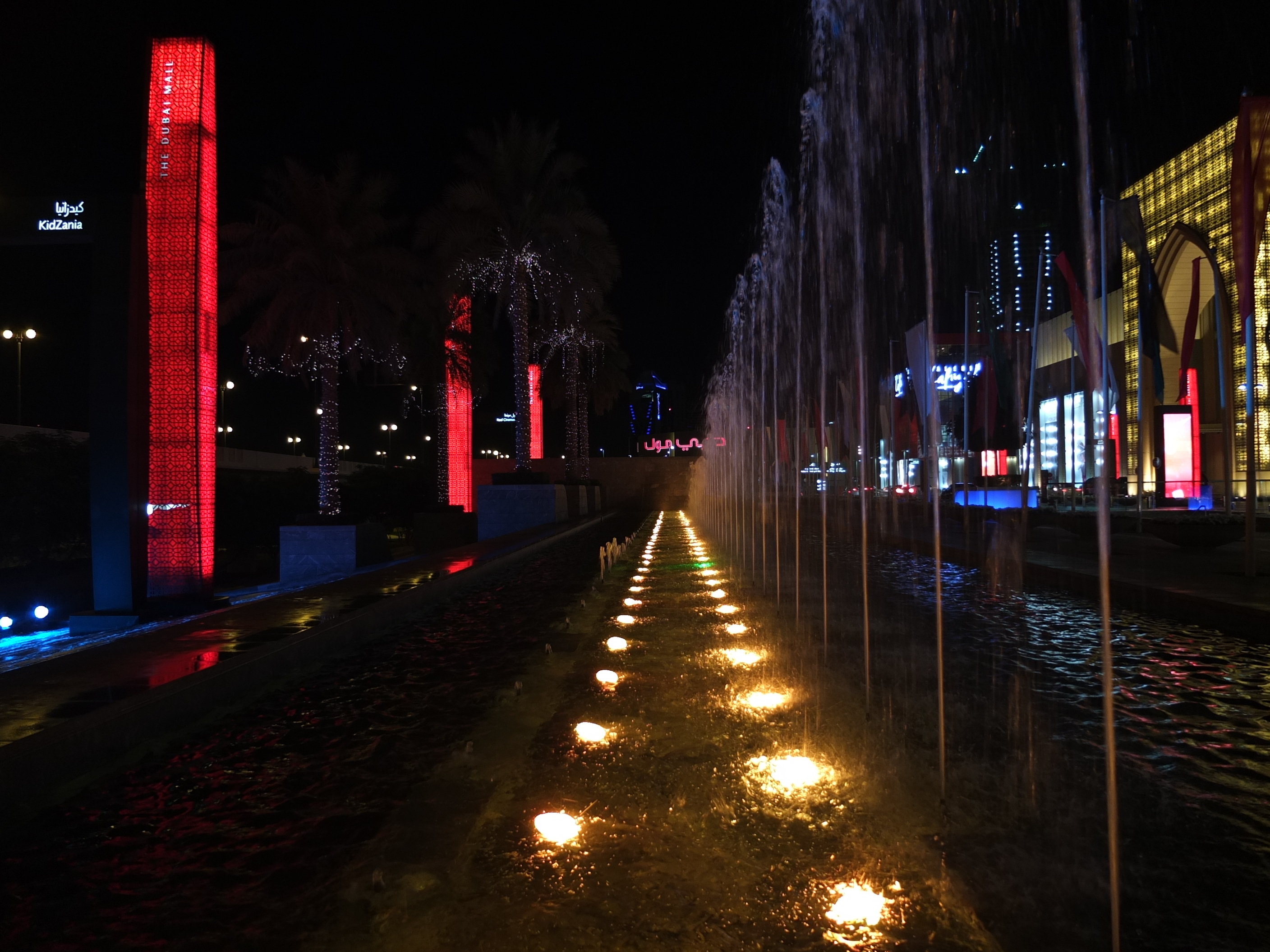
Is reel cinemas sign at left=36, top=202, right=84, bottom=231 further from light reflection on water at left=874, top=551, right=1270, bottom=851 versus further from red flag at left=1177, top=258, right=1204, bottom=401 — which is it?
red flag at left=1177, top=258, right=1204, bottom=401

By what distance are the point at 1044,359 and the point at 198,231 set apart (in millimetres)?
45576

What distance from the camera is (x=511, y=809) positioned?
164 inches

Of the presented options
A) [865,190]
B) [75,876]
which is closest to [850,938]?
[75,876]

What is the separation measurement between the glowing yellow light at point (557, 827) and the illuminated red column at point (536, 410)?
3429 centimetres

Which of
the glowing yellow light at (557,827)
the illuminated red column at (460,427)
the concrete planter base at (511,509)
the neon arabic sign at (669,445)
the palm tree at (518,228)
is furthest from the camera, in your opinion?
the neon arabic sign at (669,445)

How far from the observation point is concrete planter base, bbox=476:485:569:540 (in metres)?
27.9

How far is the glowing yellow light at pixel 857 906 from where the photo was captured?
310cm

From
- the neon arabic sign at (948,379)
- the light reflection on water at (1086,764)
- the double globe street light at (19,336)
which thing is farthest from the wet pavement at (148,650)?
the neon arabic sign at (948,379)

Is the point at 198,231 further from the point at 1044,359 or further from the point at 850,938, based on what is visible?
the point at 1044,359

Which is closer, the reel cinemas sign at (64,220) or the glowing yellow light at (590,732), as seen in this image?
the glowing yellow light at (590,732)

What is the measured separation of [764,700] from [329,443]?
18007 mm

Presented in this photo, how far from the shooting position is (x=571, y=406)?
127 feet

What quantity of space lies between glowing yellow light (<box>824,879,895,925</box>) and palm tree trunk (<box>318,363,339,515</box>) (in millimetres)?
19250

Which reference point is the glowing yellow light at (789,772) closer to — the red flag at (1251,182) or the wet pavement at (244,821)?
the wet pavement at (244,821)
